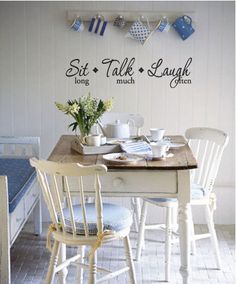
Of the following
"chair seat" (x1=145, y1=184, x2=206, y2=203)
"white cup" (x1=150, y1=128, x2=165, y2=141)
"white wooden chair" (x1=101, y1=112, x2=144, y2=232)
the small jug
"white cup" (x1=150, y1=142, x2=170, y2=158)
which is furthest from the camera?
the small jug

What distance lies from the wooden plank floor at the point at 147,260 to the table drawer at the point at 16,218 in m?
0.37

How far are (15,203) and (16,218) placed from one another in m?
0.13

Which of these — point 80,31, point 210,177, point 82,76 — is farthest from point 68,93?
point 210,177

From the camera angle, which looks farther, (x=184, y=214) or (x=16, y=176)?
(x=16, y=176)

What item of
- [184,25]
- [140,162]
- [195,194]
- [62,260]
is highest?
[184,25]

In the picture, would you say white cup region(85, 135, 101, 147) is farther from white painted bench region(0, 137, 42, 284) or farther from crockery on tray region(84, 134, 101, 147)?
white painted bench region(0, 137, 42, 284)

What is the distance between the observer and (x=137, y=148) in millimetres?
3207

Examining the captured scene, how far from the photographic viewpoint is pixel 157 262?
3.70 metres

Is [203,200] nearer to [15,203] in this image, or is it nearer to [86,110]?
[86,110]

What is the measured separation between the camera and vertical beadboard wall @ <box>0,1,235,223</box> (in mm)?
4305

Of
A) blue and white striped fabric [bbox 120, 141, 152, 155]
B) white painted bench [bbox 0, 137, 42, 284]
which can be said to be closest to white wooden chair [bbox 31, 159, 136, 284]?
white painted bench [bbox 0, 137, 42, 284]

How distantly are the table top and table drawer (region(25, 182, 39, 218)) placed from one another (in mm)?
456

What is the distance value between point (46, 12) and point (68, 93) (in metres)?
0.67

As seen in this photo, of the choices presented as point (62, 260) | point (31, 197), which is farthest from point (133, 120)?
point (62, 260)
